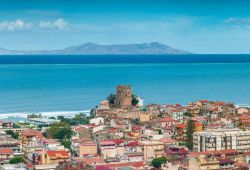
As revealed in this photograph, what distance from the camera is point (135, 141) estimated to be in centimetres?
3197

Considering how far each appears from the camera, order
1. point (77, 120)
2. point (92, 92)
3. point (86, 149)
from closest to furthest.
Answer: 1. point (86, 149)
2. point (77, 120)
3. point (92, 92)

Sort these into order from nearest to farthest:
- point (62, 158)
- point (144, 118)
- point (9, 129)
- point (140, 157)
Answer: point (62, 158) < point (140, 157) < point (9, 129) < point (144, 118)

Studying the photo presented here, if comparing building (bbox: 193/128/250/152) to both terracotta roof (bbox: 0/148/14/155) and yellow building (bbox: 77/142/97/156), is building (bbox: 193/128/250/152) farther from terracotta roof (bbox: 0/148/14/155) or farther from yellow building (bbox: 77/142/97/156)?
terracotta roof (bbox: 0/148/14/155)

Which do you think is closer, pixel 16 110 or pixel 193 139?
pixel 193 139

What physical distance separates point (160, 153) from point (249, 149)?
4.23 meters

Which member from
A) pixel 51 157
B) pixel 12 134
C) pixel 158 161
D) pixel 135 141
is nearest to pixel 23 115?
pixel 12 134

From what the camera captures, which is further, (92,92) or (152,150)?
(92,92)

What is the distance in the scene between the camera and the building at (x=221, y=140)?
2948cm

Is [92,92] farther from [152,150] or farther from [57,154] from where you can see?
[57,154]

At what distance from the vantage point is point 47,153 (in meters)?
27.0

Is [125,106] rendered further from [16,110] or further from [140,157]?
[140,157]

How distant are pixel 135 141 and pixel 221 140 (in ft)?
15.1

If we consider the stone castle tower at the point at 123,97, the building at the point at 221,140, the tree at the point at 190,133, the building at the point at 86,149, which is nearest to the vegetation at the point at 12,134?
the building at the point at 86,149

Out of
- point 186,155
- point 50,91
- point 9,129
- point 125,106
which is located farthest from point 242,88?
point 186,155
